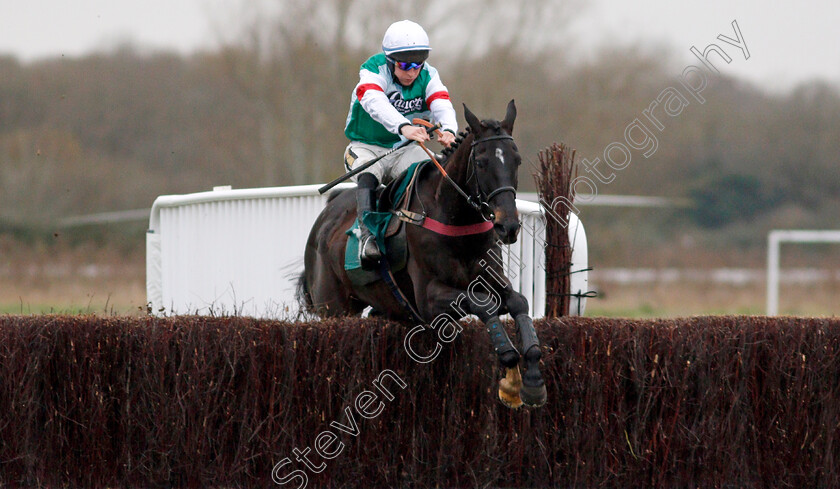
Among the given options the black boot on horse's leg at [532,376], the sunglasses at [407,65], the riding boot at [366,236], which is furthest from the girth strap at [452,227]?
the sunglasses at [407,65]

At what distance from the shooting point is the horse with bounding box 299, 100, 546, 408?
5156mm

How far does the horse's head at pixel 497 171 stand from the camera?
16.5ft

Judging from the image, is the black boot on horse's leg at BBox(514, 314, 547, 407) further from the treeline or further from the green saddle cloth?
the treeline

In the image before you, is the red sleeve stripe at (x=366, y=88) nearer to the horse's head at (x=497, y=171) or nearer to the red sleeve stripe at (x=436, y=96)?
the red sleeve stripe at (x=436, y=96)

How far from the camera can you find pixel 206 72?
20.2 m

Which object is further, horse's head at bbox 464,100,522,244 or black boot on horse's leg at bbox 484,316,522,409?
black boot on horse's leg at bbox 484,316,522,409

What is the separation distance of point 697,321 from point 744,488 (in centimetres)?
96

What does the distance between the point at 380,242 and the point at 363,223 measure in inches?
8.7

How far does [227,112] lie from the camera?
2081 cm

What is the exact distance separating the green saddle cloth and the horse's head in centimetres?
87

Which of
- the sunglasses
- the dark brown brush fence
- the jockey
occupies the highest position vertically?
the sunglasses

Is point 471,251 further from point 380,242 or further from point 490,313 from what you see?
point 380,242

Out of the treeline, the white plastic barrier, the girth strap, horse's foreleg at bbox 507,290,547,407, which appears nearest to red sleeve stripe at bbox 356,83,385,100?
the girth strap

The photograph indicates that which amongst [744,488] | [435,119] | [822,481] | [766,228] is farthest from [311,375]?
[766,228]
